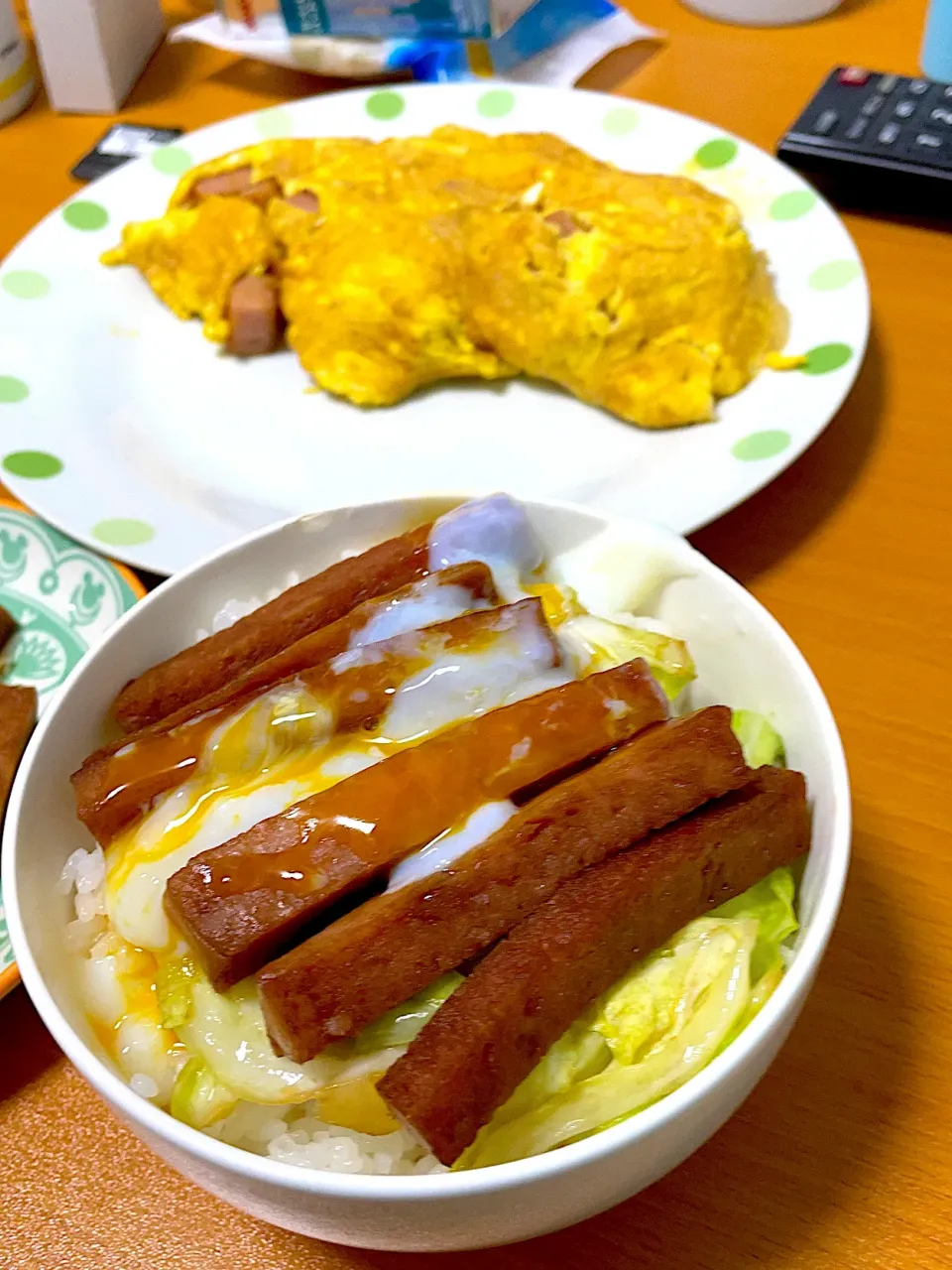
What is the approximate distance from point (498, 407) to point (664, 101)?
70 cm

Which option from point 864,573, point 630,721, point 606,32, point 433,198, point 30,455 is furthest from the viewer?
point 606,32

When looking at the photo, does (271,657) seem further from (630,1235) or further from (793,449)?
(793,449)

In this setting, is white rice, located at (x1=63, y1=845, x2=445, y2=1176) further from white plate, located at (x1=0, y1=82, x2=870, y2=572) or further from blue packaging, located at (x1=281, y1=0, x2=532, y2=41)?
blue packaging, located at (x1=281, y1=0, x2=532, y2=41)

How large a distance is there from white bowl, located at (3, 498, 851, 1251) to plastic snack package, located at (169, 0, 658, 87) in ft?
3.68

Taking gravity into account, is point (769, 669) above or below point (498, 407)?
above

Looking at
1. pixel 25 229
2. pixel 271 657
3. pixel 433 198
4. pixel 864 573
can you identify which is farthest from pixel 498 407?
pixel 25 229

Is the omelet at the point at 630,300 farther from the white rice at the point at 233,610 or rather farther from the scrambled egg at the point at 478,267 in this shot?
the white rice at the point at 233,610

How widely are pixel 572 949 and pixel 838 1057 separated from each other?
0.28 meters

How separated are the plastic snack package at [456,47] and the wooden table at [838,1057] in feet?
2.55

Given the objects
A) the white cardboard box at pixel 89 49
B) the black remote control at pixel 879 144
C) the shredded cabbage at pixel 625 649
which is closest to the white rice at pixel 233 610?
the shredded cabbage at pixel 625 649

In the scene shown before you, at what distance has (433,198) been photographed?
1.25m

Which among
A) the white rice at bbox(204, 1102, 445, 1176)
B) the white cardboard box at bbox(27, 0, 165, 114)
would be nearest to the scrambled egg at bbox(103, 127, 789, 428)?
the white cardboard box at bbox(27, 0, 165, 114)

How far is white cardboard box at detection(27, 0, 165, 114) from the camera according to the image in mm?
1550

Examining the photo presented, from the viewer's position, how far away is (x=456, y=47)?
61.1 inches
